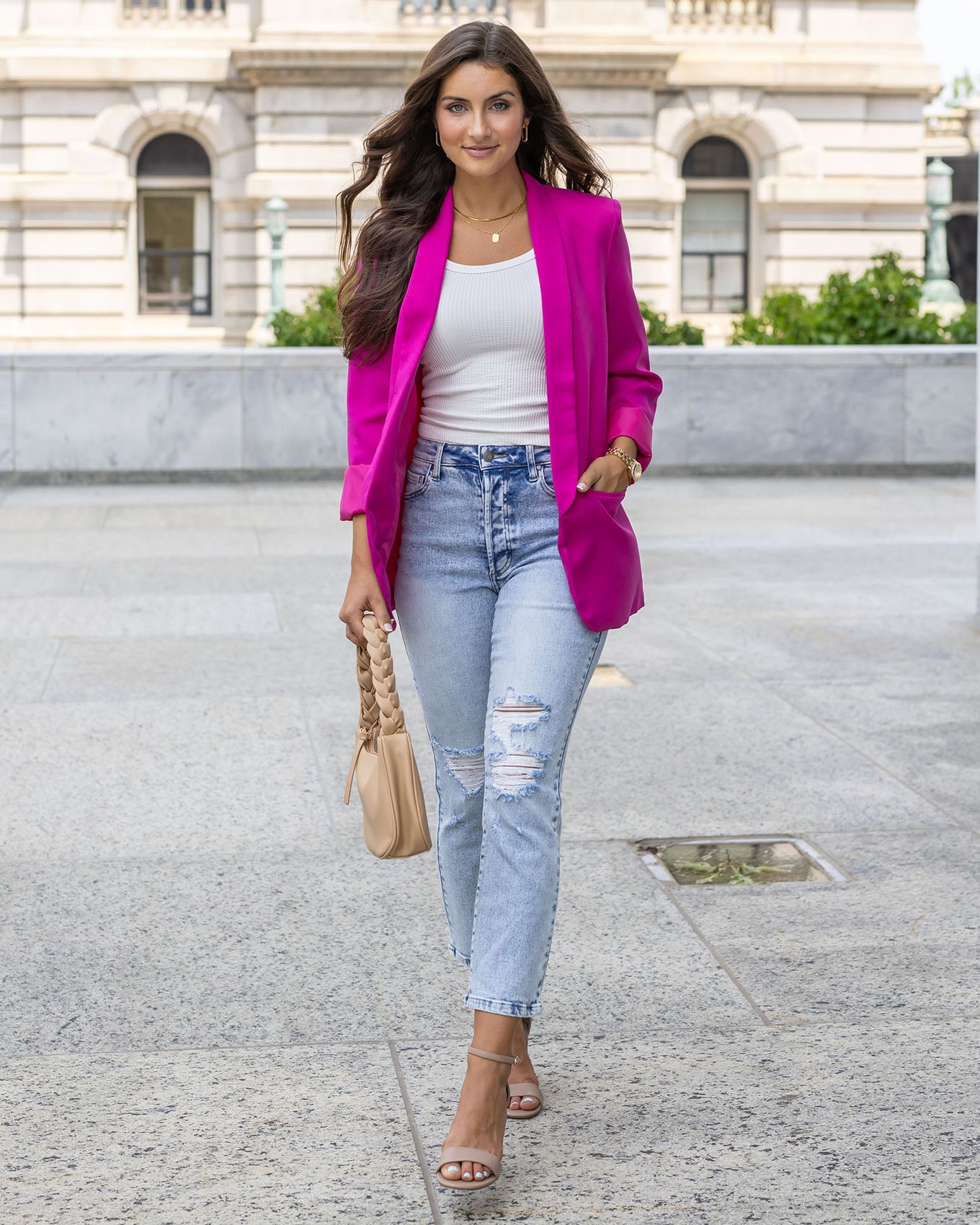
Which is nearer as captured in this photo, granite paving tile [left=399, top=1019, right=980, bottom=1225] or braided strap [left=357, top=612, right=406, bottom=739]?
granite paving tile [left=399, top=1019, right=980, bottom=1225]

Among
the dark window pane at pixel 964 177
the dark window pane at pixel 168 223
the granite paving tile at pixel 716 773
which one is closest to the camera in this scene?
the granite paving tile at pixel 716 773

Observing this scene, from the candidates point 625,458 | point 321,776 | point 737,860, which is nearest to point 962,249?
point 321,776

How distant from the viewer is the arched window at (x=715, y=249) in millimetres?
A: 31203

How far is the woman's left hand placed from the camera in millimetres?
3141

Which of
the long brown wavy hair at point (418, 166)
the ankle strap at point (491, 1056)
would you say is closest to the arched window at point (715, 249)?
the long brown wavy hair at point (418, 166)

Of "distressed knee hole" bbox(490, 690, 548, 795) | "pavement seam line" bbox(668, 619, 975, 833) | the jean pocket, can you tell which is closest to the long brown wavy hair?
the jean pocket

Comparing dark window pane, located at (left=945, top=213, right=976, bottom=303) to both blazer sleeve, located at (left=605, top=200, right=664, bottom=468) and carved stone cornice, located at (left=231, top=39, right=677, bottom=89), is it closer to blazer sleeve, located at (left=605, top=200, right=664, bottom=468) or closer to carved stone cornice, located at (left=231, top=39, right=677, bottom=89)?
carved stone cornice, located at (left=231, top=39, right=677, bottom=89)

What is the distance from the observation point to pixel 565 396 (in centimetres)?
315

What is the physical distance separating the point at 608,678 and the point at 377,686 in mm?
4232

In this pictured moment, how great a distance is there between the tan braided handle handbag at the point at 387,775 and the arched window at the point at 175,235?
28.3 m

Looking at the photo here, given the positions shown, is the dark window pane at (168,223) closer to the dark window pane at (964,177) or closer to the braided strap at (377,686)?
the dark window pane at (964,177)

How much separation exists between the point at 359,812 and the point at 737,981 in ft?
5.61

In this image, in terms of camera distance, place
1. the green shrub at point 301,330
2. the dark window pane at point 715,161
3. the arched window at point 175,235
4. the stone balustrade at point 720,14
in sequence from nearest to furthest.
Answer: the green shrub at point 301,330 → the stone balustrade at point 720,14 → the arched window at point 175,235 → the dark window pane at point 715,161

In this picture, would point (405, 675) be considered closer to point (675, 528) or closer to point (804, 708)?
point (804, 708)
